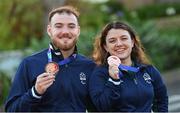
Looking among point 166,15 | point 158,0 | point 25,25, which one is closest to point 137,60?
point 25,25

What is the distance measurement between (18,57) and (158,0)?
23894mm

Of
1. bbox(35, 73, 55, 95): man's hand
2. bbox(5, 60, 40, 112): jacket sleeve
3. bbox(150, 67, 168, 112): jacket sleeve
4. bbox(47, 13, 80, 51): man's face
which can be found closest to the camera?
bbox(35, 73, 55, 95): man's hand

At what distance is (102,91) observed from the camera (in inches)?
162

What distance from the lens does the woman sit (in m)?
4.11

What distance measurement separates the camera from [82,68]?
424cm

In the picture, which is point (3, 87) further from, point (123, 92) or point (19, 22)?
point (19, 22)

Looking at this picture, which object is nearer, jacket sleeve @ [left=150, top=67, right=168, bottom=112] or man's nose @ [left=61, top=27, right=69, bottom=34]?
man's nose @ [left=61, top=27, right=69, bottom=34]

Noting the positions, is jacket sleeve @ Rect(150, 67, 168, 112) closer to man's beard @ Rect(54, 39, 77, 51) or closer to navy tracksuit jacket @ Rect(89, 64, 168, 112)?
navy tracksuit jacket @ Rect(89, 64, 168, 112)

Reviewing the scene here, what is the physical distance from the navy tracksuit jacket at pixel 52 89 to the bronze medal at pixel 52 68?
113 millimetres

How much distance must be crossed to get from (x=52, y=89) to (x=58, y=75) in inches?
4.4

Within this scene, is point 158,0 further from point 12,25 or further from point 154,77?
point 154,77

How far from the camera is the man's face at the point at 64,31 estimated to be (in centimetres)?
414

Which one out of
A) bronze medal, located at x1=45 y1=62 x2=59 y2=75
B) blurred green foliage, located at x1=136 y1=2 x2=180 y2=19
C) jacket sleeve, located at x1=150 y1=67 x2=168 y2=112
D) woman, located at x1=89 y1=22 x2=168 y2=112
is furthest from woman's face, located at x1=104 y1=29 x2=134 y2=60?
blurred green foliage, located at x1=136 y1=2 x2=180 y2=19

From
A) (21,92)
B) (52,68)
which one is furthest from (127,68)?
(21,92)
